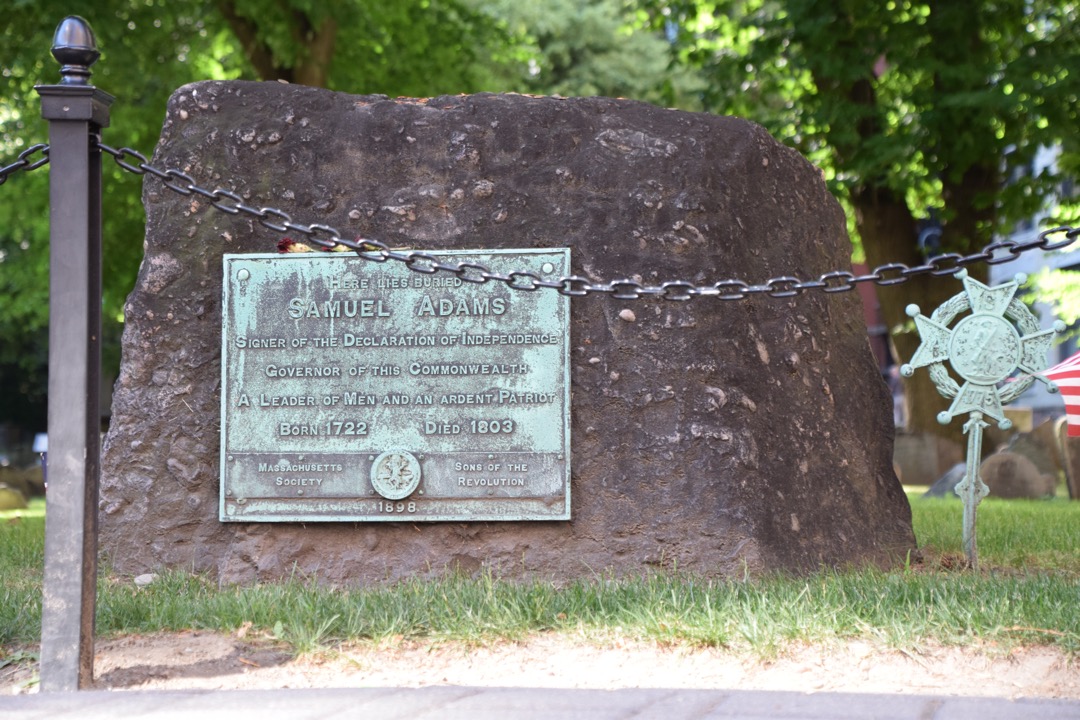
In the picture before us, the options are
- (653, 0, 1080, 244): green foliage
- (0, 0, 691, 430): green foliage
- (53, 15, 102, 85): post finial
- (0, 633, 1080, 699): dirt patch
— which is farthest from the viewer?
(0, 0, 691, 430): green foliage

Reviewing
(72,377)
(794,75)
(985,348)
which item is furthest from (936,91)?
(72,377)

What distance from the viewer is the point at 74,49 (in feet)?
13.2

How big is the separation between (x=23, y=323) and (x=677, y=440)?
2698 centimetres

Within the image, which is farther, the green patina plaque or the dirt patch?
the green patina plaque

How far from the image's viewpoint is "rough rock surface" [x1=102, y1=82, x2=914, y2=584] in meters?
5.45

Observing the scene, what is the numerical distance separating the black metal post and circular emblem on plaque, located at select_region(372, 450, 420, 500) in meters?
1.69

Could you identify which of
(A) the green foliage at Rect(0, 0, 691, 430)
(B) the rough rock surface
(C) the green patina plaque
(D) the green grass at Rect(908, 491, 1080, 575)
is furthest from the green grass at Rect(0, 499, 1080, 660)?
(A) the green foliage at Rect(0, 0, 691, 430)

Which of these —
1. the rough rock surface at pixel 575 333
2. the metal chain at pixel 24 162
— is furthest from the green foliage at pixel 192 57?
the metal chain at pixel 24 162

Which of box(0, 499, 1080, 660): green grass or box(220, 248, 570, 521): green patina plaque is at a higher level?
box(220, 248, 570, 521): green patina plaque

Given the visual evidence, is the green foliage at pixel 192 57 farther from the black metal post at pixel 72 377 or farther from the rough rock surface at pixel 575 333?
the black metal post at pixel 72 377

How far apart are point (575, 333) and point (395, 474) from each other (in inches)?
41.1

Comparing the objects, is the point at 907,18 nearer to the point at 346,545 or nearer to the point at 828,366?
the point at 828,366

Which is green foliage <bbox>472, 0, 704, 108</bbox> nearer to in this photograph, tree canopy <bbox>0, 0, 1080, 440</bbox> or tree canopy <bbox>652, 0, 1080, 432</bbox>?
tree canopy <bbox>0, 0, 1080, 440</bbox>

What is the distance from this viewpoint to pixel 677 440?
17.8 feet
